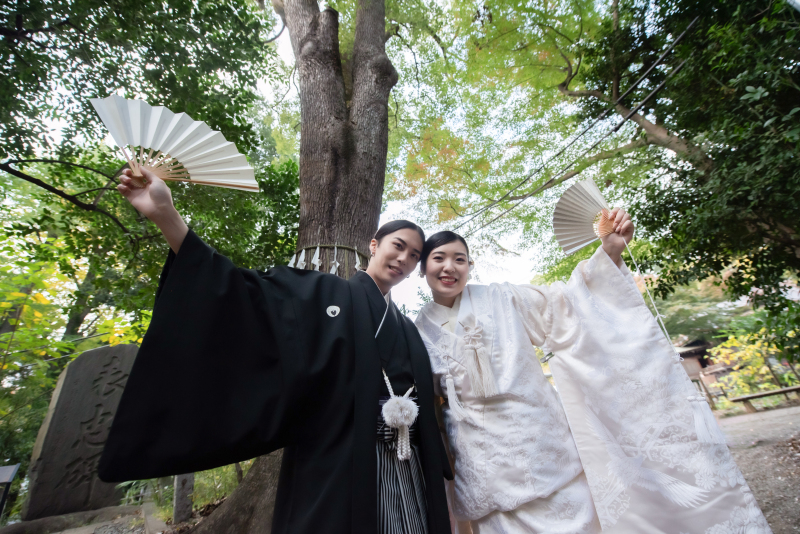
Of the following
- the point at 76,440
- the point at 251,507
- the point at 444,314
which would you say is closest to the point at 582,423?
the point at 444,314

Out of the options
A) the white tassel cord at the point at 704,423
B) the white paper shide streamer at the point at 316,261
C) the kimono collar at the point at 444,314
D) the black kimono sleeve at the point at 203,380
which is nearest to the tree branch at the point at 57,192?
the white paper shide streamer at the point at 316,261

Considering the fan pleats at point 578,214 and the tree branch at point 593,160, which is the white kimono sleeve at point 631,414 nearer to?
the fan pleats at point 578,214

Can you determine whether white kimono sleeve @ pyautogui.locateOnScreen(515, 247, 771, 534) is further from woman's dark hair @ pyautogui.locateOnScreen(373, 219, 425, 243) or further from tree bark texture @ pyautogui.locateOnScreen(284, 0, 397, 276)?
tree bark texture @ pyautogui.locateOnScreen(284, 0, 397, 276)

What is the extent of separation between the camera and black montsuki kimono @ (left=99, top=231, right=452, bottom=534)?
1186 mm

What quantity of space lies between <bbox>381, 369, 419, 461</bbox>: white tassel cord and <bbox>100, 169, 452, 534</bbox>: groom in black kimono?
0.05 meters

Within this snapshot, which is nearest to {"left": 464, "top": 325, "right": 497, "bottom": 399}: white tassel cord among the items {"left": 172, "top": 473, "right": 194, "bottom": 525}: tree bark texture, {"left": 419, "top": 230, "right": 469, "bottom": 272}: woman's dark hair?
{"left": 419, "top": 230, "right": 469, "bottom": 272}: woman's dark hair

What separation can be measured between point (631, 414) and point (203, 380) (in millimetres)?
1741

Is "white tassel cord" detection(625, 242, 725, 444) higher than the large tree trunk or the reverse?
the reverse

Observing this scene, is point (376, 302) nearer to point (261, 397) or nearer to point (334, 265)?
point (261, 397)

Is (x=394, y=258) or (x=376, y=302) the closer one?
(x=376, y=302)

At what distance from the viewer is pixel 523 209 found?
8281 millimetres

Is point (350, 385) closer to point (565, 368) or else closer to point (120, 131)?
point (565, 368)

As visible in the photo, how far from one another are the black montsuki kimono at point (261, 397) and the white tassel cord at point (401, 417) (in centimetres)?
5

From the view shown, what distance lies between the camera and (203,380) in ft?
4.14
